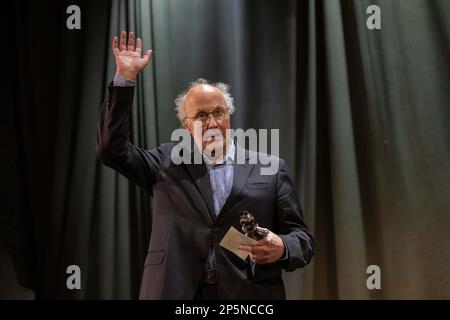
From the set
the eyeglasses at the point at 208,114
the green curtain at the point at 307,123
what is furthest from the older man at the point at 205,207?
the green curtain at the point at 307,123

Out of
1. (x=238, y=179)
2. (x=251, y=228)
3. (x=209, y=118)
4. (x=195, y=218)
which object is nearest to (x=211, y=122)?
(x=209, y=118)

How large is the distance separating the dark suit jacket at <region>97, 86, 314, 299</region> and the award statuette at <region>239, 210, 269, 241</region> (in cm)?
13

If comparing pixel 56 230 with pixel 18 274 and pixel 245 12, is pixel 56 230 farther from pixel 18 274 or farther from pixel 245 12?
pixel 245 12

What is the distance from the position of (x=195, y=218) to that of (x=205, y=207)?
0.04 metres

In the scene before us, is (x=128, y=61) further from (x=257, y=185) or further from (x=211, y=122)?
(x=257, y=185)

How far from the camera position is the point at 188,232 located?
54.5 inches

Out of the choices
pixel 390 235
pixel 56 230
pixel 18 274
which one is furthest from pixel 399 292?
pixel 18 274

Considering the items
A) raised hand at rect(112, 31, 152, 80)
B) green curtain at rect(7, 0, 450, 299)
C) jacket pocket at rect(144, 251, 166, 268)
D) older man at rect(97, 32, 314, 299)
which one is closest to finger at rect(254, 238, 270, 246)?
older man at rect(97, 32, 314, 299)

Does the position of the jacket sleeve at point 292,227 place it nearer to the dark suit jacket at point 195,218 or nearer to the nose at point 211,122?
the dark suit jacket at point 195,218

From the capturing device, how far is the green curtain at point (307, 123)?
6.95ft

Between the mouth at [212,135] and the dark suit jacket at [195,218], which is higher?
the mouth at [212,135]

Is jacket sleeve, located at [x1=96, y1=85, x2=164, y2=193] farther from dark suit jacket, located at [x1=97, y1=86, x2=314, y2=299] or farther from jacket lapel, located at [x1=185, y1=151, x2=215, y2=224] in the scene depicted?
jacket lapel, located at [x1=185, y1=151, x2=215, y2=224]
